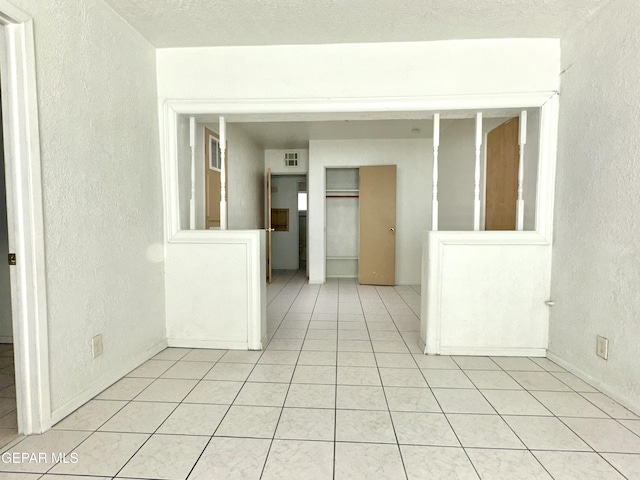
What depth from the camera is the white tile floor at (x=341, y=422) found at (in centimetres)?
154

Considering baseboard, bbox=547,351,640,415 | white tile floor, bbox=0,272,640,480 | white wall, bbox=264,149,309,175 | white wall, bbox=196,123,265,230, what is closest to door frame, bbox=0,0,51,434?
white tile floor, bbox=0,272,640,480

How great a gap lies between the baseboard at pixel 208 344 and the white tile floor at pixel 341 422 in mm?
77

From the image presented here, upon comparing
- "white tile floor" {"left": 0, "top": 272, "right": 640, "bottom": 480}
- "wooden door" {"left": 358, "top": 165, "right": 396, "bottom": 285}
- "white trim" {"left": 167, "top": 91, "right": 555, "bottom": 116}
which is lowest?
"white tile floor" {"left": 0, "top": 272, "right": 640, "bottom": 480}

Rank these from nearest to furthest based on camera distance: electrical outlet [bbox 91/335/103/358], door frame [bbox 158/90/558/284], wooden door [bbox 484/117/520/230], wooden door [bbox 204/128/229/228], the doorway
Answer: electrical outlet [bbox 91/335/103/358] → door frame [bbox 158/90/558/284] → wooden door [bbox 484/117/520/230] → wooden door [bbox 204/128/229/228] → the doorway

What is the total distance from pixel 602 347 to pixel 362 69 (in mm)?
2617

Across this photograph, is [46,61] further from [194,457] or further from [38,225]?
[194,457]

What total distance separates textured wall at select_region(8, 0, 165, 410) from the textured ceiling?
366 mm

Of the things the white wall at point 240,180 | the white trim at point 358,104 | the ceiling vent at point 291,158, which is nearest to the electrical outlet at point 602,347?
the white trim at point 358,104

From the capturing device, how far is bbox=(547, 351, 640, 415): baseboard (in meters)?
2.00

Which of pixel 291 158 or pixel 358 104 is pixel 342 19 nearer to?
pixel 358 104

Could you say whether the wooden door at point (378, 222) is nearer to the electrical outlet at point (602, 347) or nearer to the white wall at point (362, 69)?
the white wall at point (362, 69)

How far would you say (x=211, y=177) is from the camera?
13.3 ft

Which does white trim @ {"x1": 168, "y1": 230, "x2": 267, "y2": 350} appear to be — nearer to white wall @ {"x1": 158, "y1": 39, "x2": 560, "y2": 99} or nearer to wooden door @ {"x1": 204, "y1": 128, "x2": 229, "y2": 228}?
wooden door @ {"x1": 204, "y1": 128, "x2": 229, "y2": 228}

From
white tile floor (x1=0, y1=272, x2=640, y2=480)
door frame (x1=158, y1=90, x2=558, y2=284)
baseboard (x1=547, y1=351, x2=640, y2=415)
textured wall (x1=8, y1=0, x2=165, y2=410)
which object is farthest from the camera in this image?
door frame (x1=158, y1=90, x2=558, y2=284)
